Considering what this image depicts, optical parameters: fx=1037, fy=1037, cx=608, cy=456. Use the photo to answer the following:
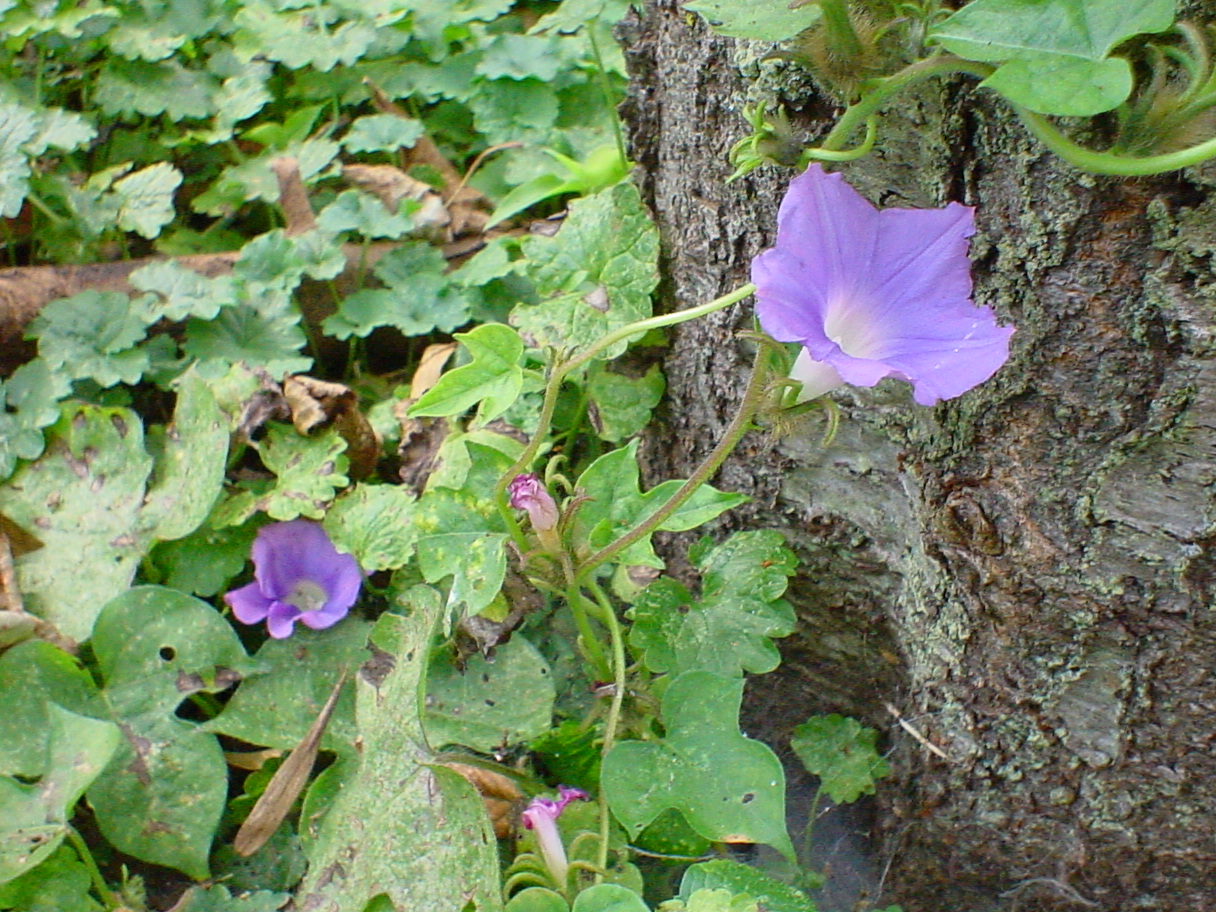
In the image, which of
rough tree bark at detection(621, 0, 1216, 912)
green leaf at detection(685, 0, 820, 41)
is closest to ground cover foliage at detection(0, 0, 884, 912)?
rough tree bark at detection(621, 0, 1216, 912)

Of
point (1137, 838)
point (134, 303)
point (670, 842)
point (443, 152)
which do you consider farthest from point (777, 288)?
point (443, 152)

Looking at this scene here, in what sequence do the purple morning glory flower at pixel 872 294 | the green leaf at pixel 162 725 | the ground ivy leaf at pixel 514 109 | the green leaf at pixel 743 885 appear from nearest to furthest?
1. the purple morning glory flower at pixel 872 294
2. the green leaf at pixel 743 885
3. the green leaf at pixel 162 725
4. the ground ivy leaf at pixel 514 109

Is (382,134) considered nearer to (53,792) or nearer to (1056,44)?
(53,792)

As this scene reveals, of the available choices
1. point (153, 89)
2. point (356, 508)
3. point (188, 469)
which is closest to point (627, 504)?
point (356, 508)

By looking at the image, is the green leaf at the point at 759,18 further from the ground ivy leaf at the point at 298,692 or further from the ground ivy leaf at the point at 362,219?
the ground ivy leaf at the point at 362,219

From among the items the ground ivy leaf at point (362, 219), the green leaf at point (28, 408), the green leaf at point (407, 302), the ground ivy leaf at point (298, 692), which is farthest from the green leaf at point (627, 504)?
the green leaf at point (28, 408)

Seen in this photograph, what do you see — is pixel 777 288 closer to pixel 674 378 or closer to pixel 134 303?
pixel 674 378

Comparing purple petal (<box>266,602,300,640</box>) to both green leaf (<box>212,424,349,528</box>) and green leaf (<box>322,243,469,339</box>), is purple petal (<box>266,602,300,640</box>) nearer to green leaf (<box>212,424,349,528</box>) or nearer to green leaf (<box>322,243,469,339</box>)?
green leaf (<box>212,424,349,528</box>)
